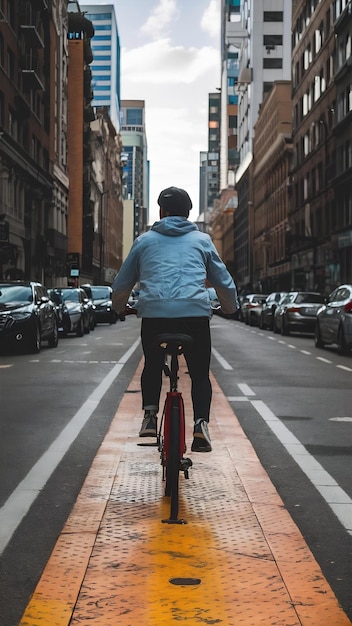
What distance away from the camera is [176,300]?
18.1 feet

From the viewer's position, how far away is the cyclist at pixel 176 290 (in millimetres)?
5555

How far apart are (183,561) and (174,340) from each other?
4.44 ft

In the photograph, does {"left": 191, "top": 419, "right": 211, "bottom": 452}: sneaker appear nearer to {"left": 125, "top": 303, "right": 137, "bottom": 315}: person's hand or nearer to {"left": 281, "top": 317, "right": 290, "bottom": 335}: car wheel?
{"left": 125, "top": 303, "right": 137, "bottom": 315}: person's hand

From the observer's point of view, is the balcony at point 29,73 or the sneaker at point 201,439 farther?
the balcony at point 29,73

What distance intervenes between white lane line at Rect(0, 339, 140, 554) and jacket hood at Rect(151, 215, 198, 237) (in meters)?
1.83

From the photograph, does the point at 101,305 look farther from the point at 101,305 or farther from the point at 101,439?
the point at 101,439

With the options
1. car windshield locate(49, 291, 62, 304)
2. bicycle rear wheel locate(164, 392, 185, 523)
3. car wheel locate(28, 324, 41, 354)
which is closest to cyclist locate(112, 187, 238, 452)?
bicycle rear wheel locate(164, 392, 185, 523)

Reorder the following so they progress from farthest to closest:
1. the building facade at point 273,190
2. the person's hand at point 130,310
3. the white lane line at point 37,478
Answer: the building facade at point 273,190 < the person's hand at point 130,310 < the white lane line at point 37,478

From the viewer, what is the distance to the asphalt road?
15.8 feet

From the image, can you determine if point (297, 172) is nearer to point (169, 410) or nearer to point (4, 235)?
point (4, 235)

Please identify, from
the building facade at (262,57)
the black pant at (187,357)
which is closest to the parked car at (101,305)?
the black pant at (187,357)

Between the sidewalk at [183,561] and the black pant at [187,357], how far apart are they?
59 centimetres

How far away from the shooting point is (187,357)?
5.75 meters

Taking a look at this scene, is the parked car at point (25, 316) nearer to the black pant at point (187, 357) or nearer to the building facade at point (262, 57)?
the black pant at point (187, 357)
